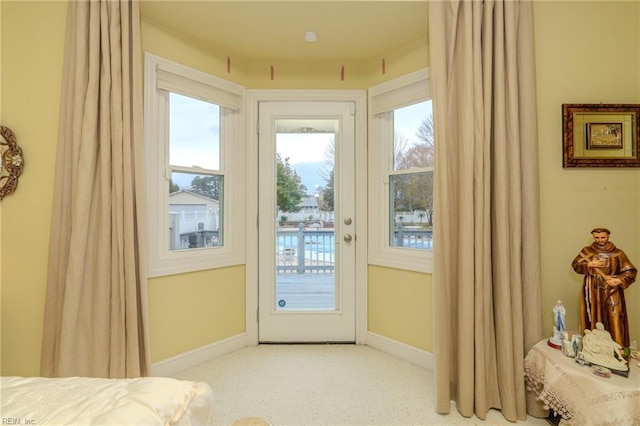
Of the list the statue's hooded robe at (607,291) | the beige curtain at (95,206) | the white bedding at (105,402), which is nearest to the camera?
the white bedding at (105,402)

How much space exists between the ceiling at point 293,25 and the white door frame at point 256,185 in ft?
1.01

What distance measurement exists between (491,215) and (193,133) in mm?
2203

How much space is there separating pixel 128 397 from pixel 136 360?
1203 millimetres

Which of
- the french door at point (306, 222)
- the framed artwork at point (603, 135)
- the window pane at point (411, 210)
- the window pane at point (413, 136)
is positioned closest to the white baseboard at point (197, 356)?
the french door at point (306, 222)

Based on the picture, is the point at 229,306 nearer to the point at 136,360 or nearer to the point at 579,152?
the point at 136,360

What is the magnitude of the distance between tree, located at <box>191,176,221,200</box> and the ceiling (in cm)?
104

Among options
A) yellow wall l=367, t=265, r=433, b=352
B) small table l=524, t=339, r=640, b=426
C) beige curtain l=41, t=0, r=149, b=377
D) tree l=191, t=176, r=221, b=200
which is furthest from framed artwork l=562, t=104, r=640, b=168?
beige curtain l=41, t=0, r=149, b=377

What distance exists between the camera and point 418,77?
2393 millimetres

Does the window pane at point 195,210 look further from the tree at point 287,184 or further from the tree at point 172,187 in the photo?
the tree at point 287,184

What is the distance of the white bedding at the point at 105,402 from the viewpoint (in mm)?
763

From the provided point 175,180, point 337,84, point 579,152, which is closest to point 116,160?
point 175,180

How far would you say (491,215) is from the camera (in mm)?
1804

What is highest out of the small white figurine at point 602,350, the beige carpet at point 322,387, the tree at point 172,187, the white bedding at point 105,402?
the tree at point 172,187

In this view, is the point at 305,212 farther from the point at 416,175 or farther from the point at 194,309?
the point at 194,309
